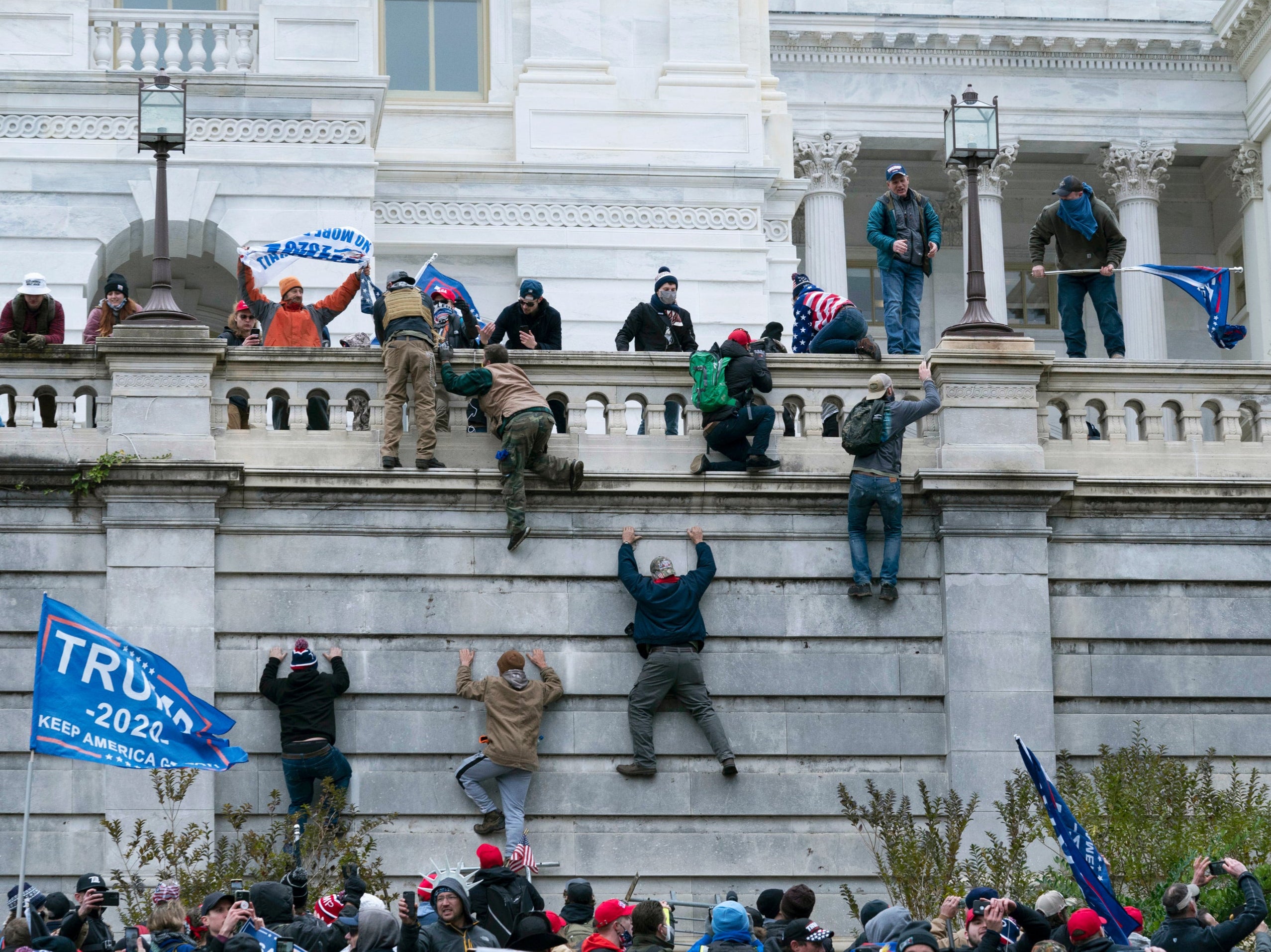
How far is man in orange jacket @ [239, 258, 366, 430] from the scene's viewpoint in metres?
25.7

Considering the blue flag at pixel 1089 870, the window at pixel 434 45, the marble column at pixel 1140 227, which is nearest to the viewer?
the blue flag at pixel 1089 870

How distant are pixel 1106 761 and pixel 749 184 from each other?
1417cm

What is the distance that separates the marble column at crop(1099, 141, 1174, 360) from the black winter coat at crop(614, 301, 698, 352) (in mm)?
24876

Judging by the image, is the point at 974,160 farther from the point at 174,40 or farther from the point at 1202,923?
the point at 174,40

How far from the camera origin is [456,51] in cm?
3688

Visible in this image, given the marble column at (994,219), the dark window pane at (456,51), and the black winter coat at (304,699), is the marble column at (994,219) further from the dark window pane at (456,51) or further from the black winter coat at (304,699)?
the black winter coat at (304,699)

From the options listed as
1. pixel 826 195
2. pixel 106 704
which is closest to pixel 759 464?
pixel 106 704

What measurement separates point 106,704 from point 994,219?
3434cm

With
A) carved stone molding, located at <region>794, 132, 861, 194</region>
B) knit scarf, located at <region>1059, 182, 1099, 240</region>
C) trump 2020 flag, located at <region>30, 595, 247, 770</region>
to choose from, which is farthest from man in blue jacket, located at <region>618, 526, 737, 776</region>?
carved stone molding, located at <region>794, 132, 861, 194</region>

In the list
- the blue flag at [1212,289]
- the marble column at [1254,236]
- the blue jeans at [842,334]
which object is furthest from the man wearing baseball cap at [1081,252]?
the marble column at [1254,236]

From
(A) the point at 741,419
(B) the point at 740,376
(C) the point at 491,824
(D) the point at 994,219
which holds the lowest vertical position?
(C) the point at 491,824

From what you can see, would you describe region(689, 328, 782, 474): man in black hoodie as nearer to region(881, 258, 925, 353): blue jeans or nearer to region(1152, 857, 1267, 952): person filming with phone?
region(881, 258, 925, 353): blue jeans

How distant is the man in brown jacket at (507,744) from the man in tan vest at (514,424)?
1490 millimetres

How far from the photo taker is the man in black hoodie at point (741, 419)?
24703mm
